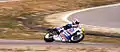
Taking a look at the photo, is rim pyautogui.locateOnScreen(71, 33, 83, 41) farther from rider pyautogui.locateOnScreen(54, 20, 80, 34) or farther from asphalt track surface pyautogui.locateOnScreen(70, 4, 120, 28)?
asphalt track surface pyautogui.locateOnScreen(70, 4, 120, 28)

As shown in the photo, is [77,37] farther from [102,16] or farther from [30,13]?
[30,13]

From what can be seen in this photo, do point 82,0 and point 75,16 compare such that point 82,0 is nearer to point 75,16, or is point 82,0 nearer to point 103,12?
point 103,12

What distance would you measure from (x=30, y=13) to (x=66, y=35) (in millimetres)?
25045

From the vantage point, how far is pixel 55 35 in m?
23.8

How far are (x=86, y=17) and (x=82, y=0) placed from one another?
15.2m

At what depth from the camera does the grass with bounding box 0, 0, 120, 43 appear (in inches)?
1290

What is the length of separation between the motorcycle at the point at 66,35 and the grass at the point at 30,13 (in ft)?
19.4

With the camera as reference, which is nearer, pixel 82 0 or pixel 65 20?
pixel 65 20

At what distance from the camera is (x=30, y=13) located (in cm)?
4856

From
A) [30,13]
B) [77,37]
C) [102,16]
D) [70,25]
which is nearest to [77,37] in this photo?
[77,37]

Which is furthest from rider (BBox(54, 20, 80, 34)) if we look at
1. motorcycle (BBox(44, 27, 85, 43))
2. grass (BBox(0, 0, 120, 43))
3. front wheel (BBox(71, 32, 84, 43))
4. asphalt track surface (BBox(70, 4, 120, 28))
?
asphalt track surface (BBox(70, 4, 120, 28))

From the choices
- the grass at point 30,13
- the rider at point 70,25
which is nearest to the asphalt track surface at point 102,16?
the grass at point 30,13

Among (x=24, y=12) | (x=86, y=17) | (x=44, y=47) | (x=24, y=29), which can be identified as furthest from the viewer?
(x=24, y=12)

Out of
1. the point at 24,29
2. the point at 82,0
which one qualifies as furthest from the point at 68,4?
the point at 24,29
